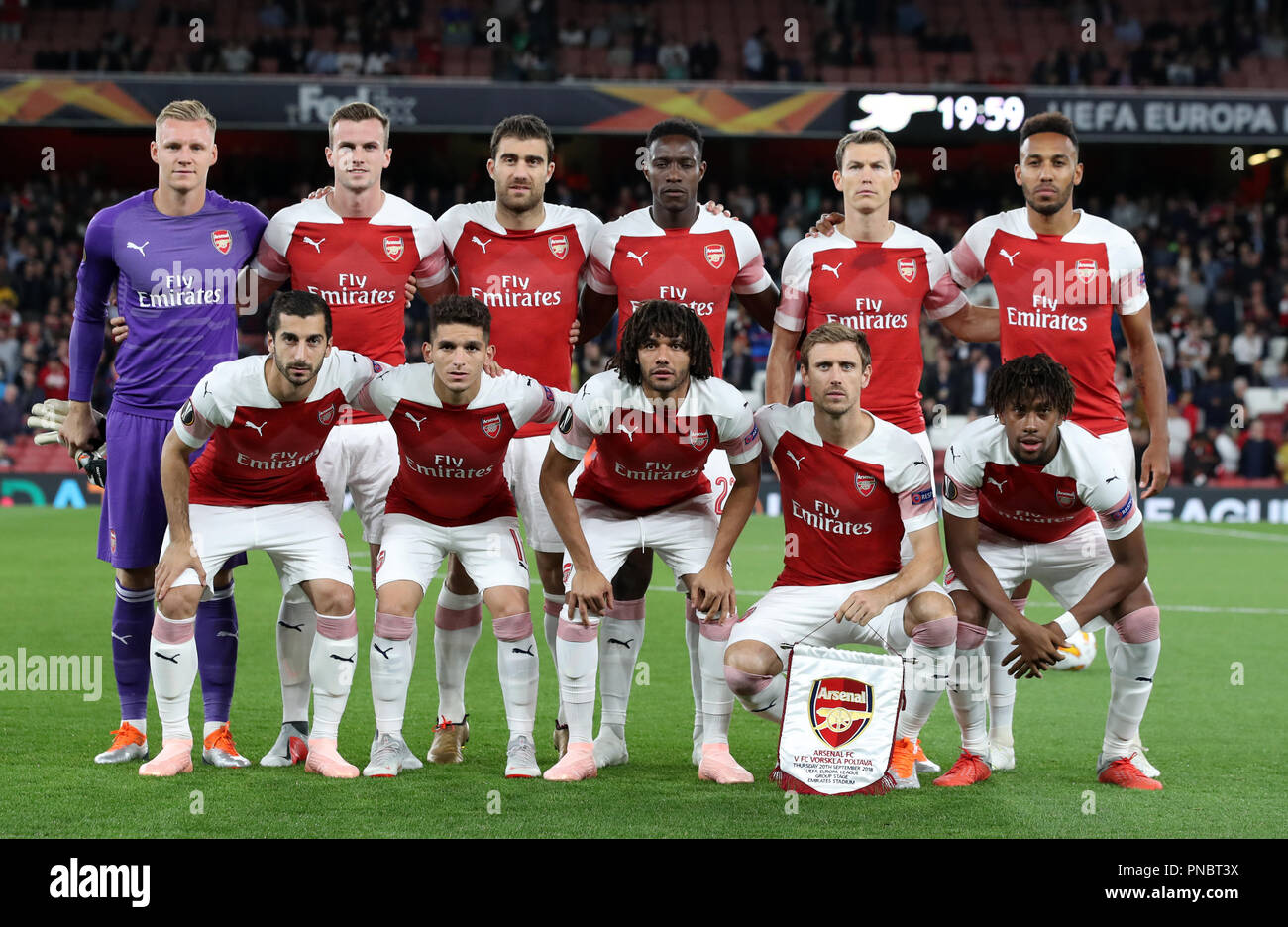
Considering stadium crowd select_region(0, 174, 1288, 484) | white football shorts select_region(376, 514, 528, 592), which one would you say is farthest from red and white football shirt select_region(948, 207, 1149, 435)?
stadium crowd select_region(0, 174, 1288, 484)

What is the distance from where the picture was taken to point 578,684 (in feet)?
17.6

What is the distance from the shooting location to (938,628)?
513 cm

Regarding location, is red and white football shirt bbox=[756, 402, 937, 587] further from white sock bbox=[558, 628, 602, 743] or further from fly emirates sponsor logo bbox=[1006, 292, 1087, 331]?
white sock bbox=[558, 628, 602, 743]

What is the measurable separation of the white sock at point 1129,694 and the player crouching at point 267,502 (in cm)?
285

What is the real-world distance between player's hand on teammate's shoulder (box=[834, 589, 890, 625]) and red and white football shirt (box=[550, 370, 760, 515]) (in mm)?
685

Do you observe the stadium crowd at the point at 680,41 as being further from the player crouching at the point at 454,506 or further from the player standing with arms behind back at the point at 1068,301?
the player crouching at the point at 454,506

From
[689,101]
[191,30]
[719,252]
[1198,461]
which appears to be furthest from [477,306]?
[191,30]

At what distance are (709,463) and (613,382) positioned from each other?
66 cm

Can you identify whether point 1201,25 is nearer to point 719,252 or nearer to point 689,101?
point 689,101

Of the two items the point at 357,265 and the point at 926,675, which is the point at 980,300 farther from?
the point at 926,675

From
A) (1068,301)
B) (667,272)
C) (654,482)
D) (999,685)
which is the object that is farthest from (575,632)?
(1068,301)

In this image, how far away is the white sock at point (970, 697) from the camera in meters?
5.34

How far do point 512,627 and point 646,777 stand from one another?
0.76 m

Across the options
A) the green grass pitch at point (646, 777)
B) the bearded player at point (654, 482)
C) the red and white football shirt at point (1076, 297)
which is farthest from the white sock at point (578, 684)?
the red and white football shirt at point (1076, 297)
